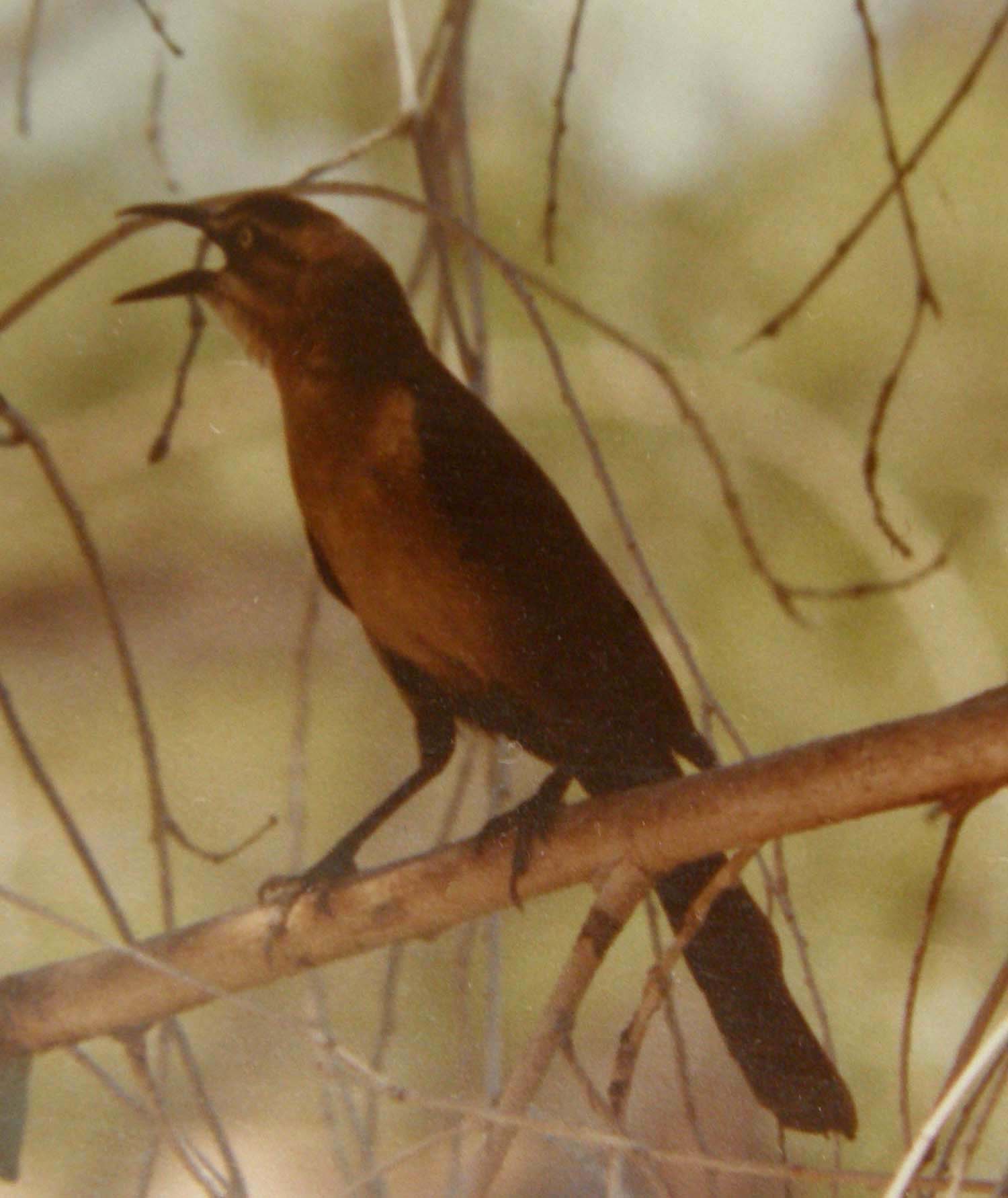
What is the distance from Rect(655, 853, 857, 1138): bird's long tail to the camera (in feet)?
3.59

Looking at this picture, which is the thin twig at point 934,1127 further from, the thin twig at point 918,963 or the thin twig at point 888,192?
the thin twig at point 888,192

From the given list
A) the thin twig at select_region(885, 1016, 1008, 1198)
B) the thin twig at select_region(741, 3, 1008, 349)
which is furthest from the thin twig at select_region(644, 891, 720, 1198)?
the thin twig at select_region(741, 3, 1008, 349)

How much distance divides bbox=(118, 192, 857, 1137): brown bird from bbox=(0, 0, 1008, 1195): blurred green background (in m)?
0.03

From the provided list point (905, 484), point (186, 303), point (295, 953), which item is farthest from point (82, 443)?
point (905, 484)

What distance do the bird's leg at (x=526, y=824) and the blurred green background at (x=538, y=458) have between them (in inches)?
3.3

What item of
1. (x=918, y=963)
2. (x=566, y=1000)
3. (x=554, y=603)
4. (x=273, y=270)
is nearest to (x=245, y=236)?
(x=273, y=270)

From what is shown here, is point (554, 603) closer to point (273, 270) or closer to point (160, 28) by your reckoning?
point (273, 270)

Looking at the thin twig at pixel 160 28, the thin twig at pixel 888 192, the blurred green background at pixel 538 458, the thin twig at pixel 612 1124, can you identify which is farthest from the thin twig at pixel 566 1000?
the thin twig at pixel 160 28

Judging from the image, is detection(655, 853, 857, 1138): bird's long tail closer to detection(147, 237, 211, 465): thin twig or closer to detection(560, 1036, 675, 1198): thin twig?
detection(560, 1036, 675, 1198): thin twig

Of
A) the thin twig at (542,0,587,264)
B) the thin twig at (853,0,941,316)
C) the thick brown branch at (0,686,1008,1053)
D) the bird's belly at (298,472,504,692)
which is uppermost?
the thin twig at (542,0,587,264)

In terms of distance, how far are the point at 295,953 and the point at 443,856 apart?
0.14m

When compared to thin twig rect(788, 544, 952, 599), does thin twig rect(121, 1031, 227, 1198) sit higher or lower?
lower

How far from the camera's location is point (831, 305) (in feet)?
3.96

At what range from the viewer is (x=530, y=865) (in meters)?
1.06
